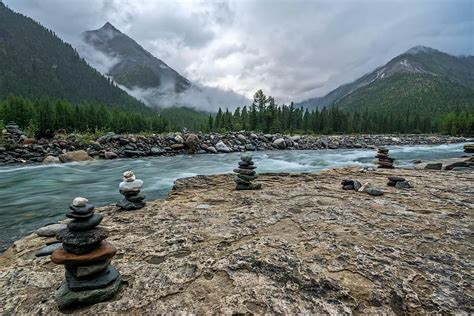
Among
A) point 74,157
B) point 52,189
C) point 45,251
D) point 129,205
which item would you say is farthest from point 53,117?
point 45,251

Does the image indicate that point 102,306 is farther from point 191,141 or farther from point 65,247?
point 191,141

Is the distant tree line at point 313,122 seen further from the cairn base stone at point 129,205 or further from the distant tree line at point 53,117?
the cairn base stone at point 129,205

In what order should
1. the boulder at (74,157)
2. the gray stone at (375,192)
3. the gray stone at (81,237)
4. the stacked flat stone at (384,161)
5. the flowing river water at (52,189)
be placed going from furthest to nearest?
1. the boulder at (74,157)
2. the stacked flat stone at (384,161)
3. the flowing river water at (52,189)
4. the gray stone at (375,192)
5. the gray stone at (81,237)

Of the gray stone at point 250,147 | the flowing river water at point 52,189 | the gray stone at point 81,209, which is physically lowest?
the flowing river water at point 52,189

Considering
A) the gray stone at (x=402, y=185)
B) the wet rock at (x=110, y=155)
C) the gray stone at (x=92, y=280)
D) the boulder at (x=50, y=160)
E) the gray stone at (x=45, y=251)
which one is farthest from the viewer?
the wet rock at (x=110, y=155)

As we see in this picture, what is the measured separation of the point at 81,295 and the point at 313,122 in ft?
336

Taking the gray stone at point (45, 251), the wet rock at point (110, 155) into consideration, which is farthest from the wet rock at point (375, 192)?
the wet rock at point (110, 155)

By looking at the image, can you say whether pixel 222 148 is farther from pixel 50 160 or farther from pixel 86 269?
pixel 86 269

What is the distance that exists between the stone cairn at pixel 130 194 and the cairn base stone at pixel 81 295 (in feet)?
10.4

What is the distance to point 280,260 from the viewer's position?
3.26 meters

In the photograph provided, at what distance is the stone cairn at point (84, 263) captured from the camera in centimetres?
264

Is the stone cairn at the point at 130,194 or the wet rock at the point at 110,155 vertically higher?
the stone cairn at the point at 130,194

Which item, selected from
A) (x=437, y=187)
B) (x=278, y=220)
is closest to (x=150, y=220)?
(x=278, y=220)

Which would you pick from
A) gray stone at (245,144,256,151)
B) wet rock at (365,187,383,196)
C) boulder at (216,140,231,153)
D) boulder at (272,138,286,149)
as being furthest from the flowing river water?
Answer: boulder at (272,138,286,149)
